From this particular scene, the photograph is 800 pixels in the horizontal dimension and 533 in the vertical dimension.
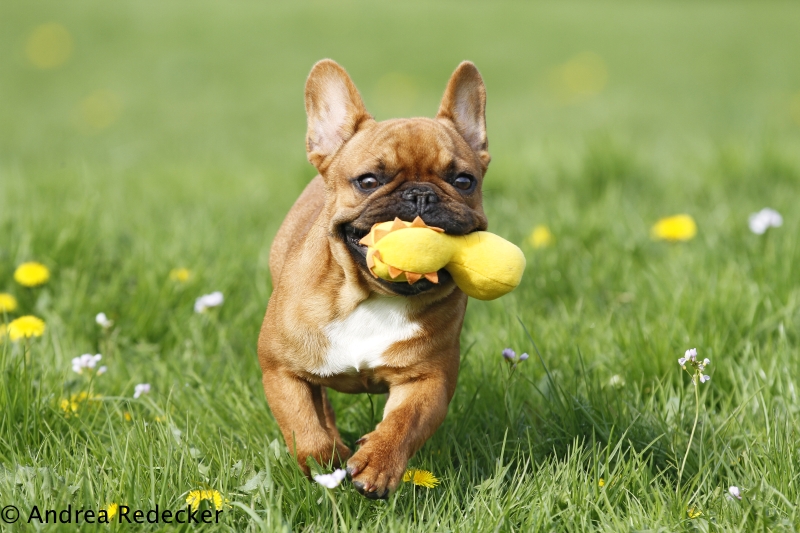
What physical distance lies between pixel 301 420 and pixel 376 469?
Result: 1.51 ft

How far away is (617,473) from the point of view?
2791 millimetres

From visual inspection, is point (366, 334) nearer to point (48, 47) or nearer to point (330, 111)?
point (330, 111)

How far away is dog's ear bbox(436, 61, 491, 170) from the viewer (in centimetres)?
341

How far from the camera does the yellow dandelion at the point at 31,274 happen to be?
4.21 m

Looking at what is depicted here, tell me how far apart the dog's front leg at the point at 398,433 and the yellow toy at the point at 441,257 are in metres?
0.35

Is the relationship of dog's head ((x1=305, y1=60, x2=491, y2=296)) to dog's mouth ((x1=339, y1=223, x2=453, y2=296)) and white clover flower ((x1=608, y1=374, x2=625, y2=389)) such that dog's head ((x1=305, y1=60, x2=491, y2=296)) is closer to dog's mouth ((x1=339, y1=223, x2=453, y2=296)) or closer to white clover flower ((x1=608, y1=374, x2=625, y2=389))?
dog's mouth ((x1=339, y1=223, x2=453, y2=296))

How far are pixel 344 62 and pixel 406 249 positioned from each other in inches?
510

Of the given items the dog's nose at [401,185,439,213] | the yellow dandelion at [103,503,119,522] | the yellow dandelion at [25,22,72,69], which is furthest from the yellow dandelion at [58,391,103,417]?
the yellow dandelion at [25,22,72,69]

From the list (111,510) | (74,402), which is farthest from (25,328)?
(111,510)

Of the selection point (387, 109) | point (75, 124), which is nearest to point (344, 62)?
point (387, 109)

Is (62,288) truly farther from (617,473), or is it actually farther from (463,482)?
(617,473)

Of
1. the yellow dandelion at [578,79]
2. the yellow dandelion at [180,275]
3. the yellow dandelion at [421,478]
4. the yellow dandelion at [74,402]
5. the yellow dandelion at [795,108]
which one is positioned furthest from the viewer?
the yellow dandelion at [578,79]

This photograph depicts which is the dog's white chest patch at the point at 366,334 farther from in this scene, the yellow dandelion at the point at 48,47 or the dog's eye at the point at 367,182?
the yellow dandelion at the point at 48,47

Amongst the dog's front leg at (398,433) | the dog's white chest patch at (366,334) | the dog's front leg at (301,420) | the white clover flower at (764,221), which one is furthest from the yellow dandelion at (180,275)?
the white clover flower at (764,221)
